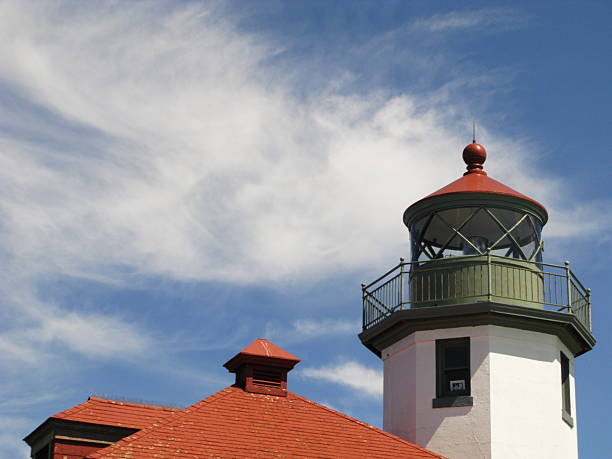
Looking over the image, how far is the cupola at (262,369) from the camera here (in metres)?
19.9

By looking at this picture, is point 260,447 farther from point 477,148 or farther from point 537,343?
point 477,148

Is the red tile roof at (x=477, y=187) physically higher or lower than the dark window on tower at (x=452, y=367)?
higher

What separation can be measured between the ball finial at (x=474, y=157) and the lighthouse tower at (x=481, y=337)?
0.80 m

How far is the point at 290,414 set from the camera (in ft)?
63.6

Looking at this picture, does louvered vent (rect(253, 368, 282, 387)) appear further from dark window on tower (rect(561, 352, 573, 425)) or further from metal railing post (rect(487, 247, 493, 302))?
dark window on tower (rect(561, 352, 573, 425))

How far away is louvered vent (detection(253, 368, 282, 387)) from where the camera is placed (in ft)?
65.5

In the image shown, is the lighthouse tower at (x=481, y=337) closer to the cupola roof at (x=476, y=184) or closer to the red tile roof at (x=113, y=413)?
the cupola roof at (x=476, y=184)

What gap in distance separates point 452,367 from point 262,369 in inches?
186

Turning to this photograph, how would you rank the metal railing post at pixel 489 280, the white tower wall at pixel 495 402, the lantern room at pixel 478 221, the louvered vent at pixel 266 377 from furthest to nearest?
the lantern room at pixel 478 221 → the metal railing post at pixel 489 280 → the white tower wall at pixel 495 402 → the louvered vent at pixel 266 377

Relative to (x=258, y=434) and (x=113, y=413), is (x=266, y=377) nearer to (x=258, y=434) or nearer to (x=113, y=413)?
(x=258, y=434)

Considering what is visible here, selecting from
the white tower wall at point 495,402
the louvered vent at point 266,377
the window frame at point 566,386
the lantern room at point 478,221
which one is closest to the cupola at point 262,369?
the louvered vent at point 266,377

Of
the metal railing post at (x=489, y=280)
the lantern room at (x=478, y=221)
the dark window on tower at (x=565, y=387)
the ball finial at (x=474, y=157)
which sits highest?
the ball finial at (x=474, y=157)

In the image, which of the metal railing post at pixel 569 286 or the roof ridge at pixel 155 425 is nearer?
the roof ridge at pixel 155 425

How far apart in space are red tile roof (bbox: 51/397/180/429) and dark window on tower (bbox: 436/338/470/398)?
19.4 ft
